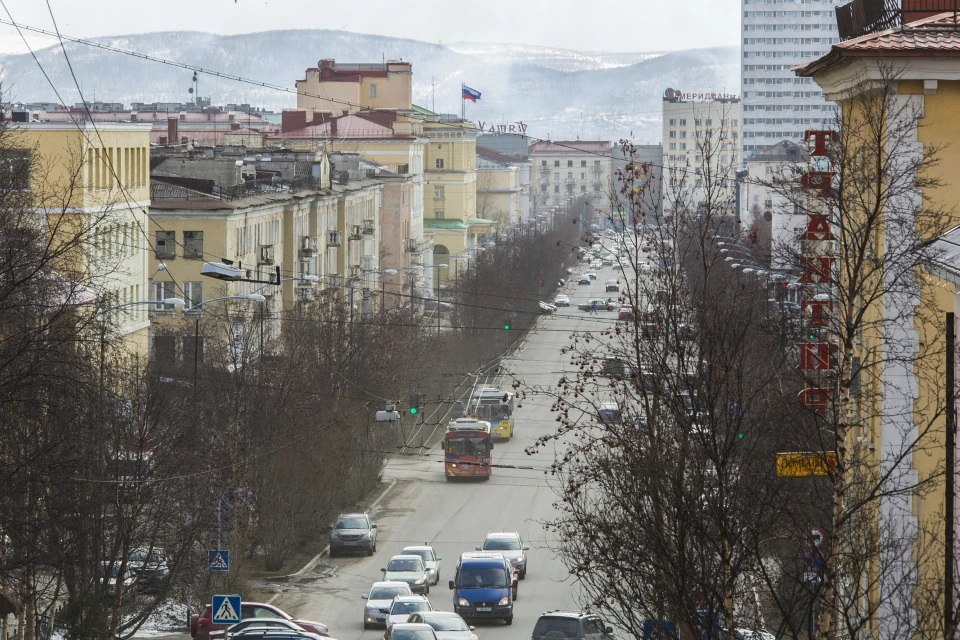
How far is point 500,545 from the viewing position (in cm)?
3722

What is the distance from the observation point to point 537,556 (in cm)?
4050

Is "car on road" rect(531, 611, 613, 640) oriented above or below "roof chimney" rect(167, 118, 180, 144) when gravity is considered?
below

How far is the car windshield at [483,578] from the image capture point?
3197 centimetres

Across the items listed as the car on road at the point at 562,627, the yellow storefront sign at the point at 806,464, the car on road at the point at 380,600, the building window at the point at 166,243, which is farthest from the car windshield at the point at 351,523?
the yellow storefront sign at the point at 806,464

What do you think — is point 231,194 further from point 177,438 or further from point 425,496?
point 177,438

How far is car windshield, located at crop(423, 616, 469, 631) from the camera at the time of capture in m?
26.7

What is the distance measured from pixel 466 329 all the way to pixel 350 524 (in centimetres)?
2975

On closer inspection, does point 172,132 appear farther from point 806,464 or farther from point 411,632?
point 806,464

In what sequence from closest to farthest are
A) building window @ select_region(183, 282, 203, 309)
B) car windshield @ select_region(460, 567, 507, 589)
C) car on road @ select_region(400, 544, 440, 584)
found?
1. car windshield @ select_region(460, 567, 507, 589)
2. car on road @ select_region(400, 544, 440, 584)
3. building window @ select_region(183, 282, 203, 309)

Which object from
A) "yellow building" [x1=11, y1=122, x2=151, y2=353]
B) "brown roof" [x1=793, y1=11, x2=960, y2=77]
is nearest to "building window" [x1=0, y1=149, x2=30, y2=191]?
"brown roof" [x1=793, y1=11, x2=960, y2=77]

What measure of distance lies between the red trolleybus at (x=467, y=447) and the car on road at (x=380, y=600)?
16.3 metres

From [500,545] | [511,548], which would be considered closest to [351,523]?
[500,545]

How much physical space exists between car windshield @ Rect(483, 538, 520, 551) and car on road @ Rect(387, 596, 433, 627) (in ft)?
26.3

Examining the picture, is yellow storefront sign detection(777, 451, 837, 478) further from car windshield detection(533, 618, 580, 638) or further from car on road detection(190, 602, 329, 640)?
car on road detection(190, 602, 329, 640)
